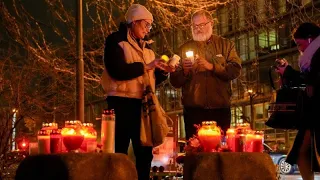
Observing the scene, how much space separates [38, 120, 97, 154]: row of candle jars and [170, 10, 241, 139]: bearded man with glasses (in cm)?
165

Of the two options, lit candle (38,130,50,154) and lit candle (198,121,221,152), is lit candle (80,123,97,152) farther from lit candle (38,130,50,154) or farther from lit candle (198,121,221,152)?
lit candle (198,121,221,152)

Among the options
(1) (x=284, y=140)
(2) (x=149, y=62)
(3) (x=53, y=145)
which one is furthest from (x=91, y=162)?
(1) (x=284, y=140)

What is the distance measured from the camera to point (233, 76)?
222 inches

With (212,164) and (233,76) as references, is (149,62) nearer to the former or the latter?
(233,76)

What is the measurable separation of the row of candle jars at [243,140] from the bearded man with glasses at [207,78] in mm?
1142

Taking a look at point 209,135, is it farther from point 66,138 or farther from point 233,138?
point 66,138

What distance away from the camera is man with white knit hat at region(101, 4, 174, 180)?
515 cm

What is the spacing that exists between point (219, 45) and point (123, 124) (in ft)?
5.11

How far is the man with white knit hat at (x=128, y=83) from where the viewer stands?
5152 mm

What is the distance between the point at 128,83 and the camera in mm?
5238

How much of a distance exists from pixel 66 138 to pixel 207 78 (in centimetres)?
209

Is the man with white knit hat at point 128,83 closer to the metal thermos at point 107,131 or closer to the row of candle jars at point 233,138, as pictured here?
the metal thermos at point 107,131

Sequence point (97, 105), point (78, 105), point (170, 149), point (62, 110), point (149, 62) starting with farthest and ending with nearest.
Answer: point (97, 105), point (62, 110), point (170, 149), point (78, 105), point (149, 62)

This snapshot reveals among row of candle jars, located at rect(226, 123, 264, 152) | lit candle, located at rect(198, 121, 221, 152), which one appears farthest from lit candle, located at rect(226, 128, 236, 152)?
lit candle, located at rect(198, 121, 221, 152)
